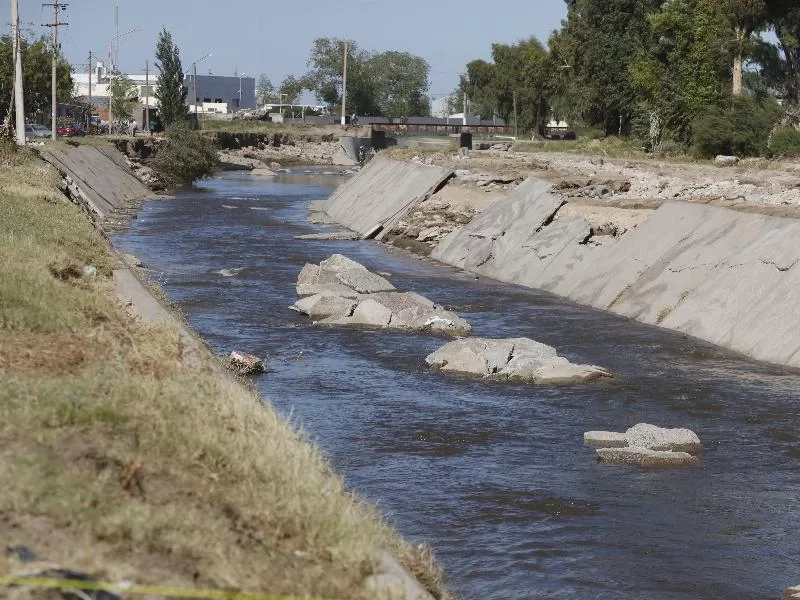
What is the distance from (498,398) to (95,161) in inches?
1919

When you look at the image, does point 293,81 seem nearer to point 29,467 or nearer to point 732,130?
point 732,130

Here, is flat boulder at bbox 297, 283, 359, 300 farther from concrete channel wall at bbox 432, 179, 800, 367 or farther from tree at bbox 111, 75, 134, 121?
tree at bbox 111, 75, 134, 121

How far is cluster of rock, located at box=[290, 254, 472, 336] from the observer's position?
983 inches

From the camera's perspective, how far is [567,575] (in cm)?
1156

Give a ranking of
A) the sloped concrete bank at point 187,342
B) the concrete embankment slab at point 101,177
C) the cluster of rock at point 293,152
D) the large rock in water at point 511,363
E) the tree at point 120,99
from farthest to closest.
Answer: the tree at point 120,99 → the cluster of rock at point 293,152 → the concrete embankment slab at point 101,177 → the large rock in water at point 511,363 → the sloped concrete bank at point 187,342

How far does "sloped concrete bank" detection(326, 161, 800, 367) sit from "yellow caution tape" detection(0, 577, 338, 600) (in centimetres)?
1617

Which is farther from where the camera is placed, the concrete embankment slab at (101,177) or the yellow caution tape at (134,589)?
the concrete embankment slab at (101,177)

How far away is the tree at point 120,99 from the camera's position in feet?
389

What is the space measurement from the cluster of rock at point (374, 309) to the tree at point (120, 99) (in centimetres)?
9114

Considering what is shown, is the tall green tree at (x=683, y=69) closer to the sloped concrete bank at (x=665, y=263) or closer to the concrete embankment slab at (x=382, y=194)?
the concrete embankment slab at (x=382, y=194)

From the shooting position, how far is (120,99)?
390 feet

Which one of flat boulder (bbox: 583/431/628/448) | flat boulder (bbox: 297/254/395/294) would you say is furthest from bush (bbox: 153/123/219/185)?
flat boulder (bbox: 583/431/628/448)

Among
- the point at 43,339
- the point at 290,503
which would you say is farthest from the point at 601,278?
the point at 290,503

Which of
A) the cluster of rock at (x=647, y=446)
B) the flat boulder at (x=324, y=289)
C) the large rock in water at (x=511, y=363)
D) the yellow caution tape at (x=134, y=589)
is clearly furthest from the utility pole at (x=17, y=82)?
the yellow caution tape at (x=134, y=589)
